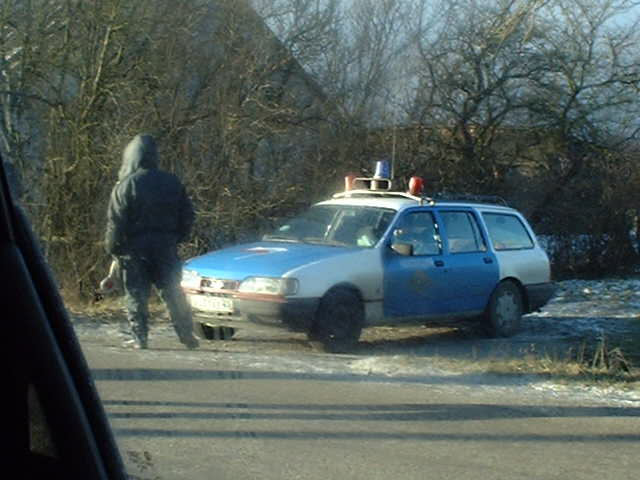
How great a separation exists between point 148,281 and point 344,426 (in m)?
3.16

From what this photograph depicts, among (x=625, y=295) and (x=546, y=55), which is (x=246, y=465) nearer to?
(x=625, y=295)

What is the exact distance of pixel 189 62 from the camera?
1418cm

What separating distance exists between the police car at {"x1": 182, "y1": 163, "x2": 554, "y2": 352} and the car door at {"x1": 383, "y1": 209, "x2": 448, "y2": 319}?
10mm

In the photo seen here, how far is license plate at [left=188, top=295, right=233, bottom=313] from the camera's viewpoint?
29.1 feet

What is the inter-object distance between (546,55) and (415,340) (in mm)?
8778

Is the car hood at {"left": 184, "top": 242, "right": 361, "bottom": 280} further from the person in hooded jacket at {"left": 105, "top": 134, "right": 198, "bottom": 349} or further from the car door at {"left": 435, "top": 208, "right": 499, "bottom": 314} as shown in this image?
the car door at {"left": 435, "top": 208, "right": 499, "bottom": 314}

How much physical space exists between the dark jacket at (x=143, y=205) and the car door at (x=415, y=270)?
220cm

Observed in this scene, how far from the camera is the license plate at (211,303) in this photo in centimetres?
887

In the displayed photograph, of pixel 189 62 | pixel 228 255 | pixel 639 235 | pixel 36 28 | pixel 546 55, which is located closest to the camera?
pixel 228 255

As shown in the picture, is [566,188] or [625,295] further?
[566,188]

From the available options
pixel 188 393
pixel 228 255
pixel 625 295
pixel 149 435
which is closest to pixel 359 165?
pixel 625 295

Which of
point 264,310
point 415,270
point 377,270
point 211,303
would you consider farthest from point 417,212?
point 211,303

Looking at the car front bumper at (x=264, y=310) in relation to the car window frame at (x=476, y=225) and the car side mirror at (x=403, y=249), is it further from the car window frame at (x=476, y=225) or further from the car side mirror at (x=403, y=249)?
the car window frame at (x=476, y=225)

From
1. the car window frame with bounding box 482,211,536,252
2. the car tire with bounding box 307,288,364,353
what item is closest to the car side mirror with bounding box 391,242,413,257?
the car tire with bounding box 307,288,364,353
